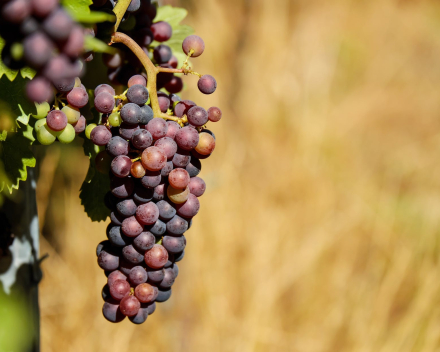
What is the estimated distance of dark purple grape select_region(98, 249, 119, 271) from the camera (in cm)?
54

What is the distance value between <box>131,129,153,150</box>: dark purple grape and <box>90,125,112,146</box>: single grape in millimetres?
39

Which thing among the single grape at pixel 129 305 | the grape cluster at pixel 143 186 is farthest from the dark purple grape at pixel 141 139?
the single grape at pixel 129 305

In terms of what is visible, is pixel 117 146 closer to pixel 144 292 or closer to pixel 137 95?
pixel 137 95

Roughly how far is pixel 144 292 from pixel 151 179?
0.54ft

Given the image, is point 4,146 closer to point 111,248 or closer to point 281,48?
point 111,248

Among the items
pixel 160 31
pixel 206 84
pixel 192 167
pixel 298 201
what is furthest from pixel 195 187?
pixel 298 201

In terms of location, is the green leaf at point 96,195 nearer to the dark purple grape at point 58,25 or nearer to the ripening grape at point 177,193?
the ripening grape at point 177,193

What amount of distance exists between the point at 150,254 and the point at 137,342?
1.53 m

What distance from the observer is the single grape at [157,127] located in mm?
441

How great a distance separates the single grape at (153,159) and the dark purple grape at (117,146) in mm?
29

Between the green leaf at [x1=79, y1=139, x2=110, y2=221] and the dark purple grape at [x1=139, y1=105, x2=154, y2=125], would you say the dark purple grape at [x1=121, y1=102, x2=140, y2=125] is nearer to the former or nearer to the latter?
the dark purple grape at [x1=139, y1=105, x2=154, y2=125]

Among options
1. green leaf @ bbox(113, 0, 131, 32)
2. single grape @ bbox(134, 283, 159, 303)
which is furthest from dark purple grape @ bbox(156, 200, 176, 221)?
green leaf @ bbox(113, 0, 131, 32)

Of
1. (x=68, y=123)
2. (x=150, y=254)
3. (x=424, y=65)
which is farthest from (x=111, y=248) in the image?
(x=424, y=65)

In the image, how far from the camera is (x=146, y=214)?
1.56 feet
